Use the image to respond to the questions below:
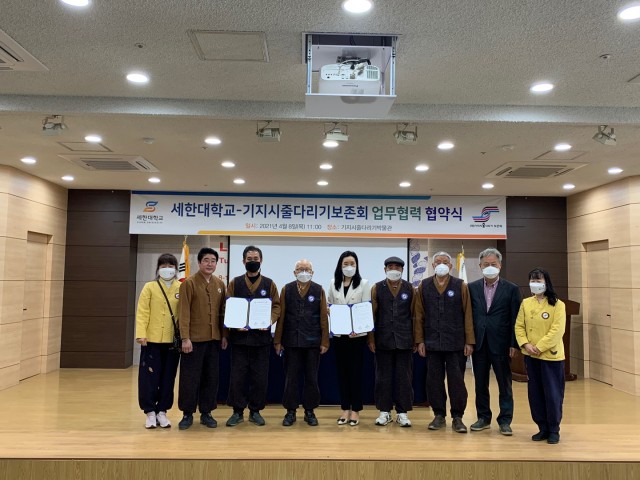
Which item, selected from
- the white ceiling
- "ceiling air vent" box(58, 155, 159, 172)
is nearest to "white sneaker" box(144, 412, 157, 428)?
the white ceiling

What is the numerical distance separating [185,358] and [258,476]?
122cm

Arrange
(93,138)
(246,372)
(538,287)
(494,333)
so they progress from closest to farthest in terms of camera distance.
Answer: (538,287)
(494,333)
(246,372)
(93,138)

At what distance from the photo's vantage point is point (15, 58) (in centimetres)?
391

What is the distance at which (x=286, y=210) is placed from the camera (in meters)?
9.20

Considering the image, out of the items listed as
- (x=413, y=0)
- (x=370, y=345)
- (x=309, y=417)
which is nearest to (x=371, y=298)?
(x=370, y=345)

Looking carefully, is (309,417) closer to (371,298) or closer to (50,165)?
(371,298)

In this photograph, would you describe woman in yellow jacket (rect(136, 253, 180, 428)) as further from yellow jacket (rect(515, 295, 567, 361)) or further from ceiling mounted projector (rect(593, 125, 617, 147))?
ceiling mounted projector (rect(593, 125, 617, 147))

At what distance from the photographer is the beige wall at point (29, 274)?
7246 millimetres

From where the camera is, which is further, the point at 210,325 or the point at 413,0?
the point at 210,325

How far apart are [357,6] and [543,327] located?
273 centimetres

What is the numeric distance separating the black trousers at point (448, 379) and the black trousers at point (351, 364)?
581 millimetres

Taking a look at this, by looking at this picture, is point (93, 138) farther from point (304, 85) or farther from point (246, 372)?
point (246, 372)

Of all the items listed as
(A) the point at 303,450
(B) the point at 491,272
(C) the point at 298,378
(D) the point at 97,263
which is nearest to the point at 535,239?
(B) the point at 491,272

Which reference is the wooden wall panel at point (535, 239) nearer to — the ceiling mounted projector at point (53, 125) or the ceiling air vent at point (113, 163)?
the ceiling air vent at point (113, 163)
